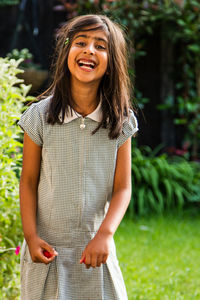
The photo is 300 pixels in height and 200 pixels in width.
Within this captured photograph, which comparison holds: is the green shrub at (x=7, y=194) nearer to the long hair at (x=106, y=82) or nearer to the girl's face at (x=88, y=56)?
the long hair at (x=106, y=82)

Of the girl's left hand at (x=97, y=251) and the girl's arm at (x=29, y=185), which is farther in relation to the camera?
the girl's arm at (x=29, y=185)

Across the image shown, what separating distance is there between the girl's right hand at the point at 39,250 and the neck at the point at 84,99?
1.52 ft

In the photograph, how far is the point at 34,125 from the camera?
181 cm

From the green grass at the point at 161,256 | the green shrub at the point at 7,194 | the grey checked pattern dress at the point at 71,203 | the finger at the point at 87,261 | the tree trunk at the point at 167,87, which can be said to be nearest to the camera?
the finger at the point at 87,261

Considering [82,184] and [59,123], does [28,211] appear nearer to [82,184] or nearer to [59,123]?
[82,184]

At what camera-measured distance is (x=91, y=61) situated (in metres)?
1.80

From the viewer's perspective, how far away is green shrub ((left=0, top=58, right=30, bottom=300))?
8.09ft

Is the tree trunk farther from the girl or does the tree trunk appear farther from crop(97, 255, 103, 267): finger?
crop(97, 255, 103, 267): finger

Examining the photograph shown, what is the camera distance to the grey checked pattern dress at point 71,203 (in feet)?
5.82

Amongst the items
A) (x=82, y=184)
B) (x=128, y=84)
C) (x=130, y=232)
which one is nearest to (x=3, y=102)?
(x=128, y=84)

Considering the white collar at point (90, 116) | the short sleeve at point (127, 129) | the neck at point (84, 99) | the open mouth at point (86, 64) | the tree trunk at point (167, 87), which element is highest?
the open mouth at point (86, 64)

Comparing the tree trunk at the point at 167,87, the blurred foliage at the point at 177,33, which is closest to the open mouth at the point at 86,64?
the blurred foliage at the point at 177,33

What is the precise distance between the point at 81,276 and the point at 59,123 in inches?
20.5

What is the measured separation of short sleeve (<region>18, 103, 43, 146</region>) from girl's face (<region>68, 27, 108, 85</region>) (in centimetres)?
19
